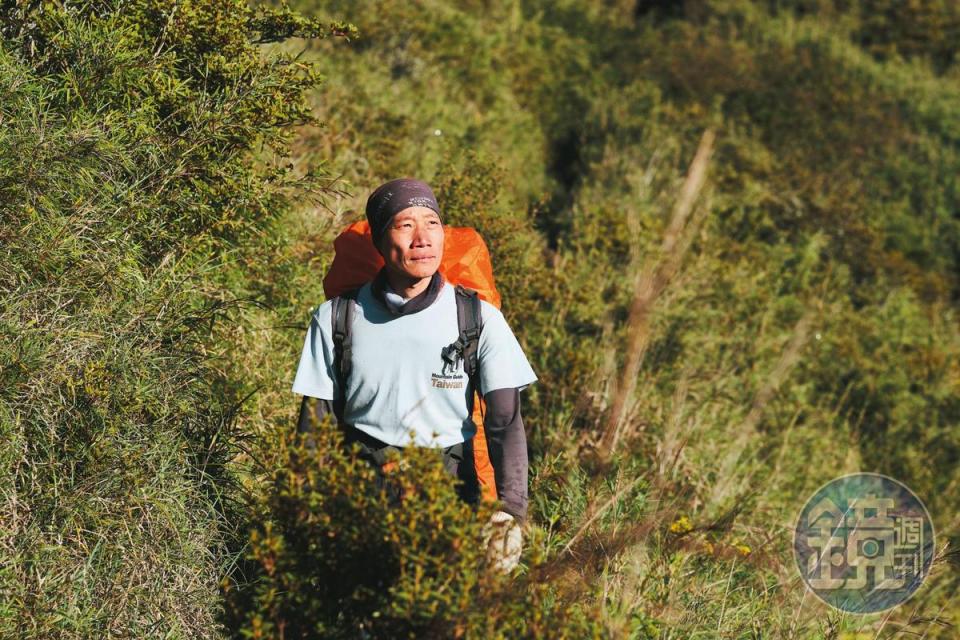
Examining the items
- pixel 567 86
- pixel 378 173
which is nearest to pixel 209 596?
pixel 378 173

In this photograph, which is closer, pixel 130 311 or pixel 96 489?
pixel 96 489

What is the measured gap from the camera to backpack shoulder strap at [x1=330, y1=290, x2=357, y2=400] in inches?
112

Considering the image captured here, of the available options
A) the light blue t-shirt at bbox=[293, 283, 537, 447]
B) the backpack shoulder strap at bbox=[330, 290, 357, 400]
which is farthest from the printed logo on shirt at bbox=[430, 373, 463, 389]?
the backpack shoulder strap at bbox=[330, 290, 357, 400]

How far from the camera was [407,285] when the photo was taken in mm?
2932

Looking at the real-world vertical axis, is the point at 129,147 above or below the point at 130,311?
above

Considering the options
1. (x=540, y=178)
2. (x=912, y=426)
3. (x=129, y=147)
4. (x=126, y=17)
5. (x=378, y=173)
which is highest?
(x=126, y=17)

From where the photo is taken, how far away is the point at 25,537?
2959 mm

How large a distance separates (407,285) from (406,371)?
310mm

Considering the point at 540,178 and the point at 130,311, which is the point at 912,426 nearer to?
the point at 540,178

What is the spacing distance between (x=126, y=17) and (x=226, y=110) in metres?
0.72

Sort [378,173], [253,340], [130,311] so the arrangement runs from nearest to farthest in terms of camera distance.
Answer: [130,311] < [253,340] < [378,173]

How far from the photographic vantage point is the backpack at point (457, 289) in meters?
2.86

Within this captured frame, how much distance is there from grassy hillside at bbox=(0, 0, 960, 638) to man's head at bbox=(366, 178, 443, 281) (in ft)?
2.31

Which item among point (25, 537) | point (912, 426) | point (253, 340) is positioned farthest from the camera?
point (912, 426)
